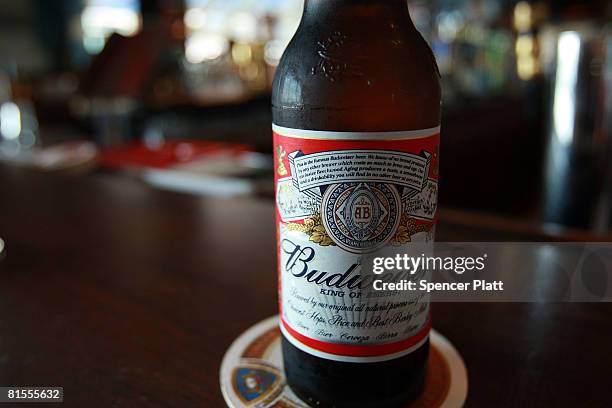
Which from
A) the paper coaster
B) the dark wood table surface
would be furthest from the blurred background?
the paper coaster

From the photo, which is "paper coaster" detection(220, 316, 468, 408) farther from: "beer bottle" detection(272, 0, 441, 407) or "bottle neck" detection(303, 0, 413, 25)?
"bottle neck" detection(303, 0, 413, 25)

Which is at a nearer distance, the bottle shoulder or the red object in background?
the bottle shoulder

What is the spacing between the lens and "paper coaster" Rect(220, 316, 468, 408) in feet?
1.32

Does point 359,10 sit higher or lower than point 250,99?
higher

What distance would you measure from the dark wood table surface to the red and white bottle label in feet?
0.31

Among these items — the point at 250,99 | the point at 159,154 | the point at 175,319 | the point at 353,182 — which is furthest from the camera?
the point at 250,99

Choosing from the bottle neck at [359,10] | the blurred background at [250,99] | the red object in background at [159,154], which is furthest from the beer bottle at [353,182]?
the red object in background at [159,154]

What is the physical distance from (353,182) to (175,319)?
0.90 feet

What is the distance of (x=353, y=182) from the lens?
1.17ft

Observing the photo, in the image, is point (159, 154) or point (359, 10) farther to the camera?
point (159, 154)

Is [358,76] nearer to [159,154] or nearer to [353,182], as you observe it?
[353,182]

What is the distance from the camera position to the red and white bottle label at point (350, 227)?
0.36 meters

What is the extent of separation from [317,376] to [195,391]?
10 cm

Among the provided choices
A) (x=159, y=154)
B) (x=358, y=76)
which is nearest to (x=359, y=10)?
(x=358, y=76)
